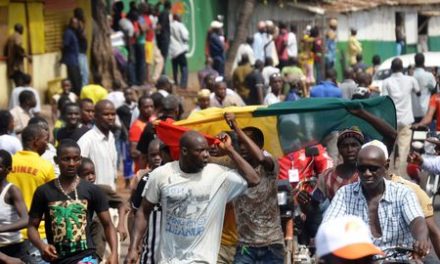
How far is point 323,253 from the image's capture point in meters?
5.24

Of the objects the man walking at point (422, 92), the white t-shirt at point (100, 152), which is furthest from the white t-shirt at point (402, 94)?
the white t-shirt at point (100, 152)

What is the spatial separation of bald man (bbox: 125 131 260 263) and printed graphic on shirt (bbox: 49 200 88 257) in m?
0.45

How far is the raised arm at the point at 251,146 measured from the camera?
9711 mm

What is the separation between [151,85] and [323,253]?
2102 cm

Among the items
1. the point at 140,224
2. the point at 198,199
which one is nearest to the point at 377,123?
the point at 198,199

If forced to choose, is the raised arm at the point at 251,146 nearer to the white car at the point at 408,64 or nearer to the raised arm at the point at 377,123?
the raised arm at the point at 377,123

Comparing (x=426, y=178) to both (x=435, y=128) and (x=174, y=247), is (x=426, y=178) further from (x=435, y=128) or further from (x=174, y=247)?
(x=174, y=247)

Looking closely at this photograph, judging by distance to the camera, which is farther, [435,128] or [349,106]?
[435,128]

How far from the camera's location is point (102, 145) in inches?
487

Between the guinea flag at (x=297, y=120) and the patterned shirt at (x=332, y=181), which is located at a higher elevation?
the guinea flag at (x=297, y=120)

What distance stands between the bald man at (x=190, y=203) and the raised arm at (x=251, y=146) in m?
0.49

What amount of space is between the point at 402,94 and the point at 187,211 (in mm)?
10573

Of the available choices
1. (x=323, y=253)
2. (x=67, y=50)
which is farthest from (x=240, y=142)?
(x=67, y=50)

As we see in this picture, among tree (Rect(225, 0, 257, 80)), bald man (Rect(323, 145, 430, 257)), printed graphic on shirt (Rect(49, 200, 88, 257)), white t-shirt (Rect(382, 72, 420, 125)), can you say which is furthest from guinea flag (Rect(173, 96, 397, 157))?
tree (Rect(225, 0, 257, 80))
